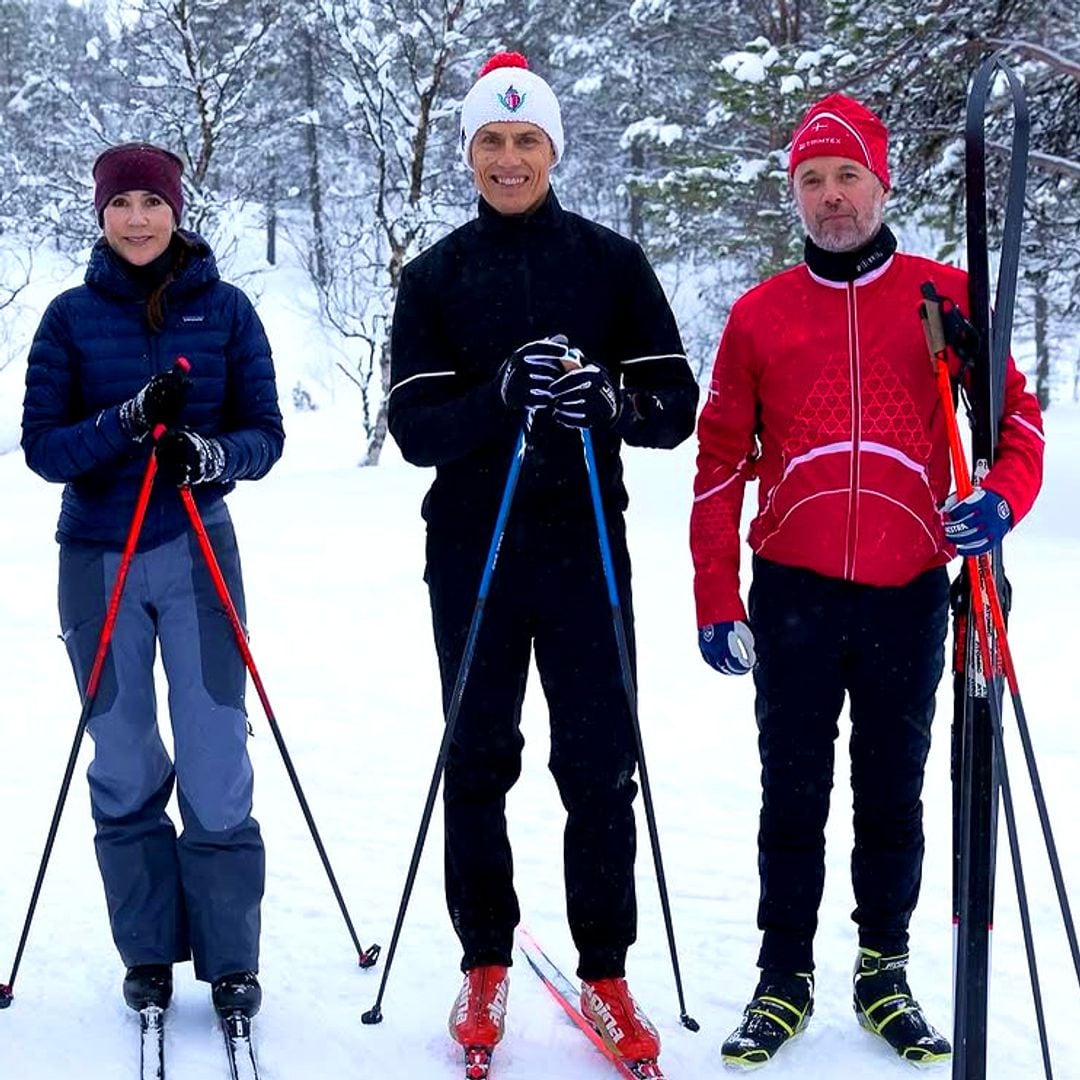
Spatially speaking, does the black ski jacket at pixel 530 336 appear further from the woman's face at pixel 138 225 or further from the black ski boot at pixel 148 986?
the black ski boot at pixel 148 986

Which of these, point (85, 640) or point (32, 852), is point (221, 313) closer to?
point (85, 640)

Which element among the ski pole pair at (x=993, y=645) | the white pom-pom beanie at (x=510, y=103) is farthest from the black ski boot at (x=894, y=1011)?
the white pom-pom beanie at (x=510, y=103)

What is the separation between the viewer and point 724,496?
2914 mm

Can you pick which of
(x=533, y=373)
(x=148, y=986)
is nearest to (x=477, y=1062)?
(x=148, y=986)

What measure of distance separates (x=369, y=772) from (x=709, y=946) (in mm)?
1951

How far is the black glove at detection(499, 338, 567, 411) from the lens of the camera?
253 centimetres

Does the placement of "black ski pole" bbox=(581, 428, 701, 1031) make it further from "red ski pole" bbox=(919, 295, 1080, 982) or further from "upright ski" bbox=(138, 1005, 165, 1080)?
"upright ski" bbox=(138, 1005, 165, 1080)

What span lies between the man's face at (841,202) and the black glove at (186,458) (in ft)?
4.72

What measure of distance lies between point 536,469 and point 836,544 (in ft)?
2.25

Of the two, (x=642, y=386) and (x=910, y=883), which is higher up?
(x=642, y=386)

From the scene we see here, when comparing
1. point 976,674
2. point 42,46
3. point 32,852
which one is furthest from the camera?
point 42,46

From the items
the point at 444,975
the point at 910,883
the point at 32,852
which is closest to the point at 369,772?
the point at 32,852

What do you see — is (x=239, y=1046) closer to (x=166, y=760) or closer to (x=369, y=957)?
(x=369, y=957)

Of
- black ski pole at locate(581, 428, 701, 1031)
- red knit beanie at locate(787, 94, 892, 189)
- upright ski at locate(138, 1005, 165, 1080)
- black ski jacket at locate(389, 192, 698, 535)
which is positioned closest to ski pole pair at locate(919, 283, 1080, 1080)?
red knit beanie at locate(787, 94, 892, 189)
